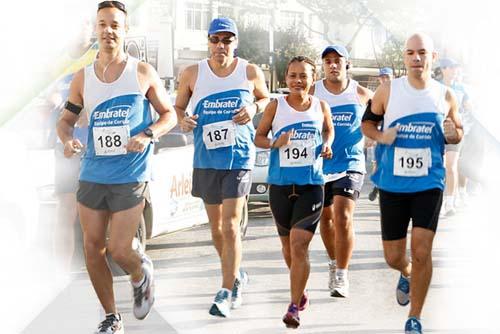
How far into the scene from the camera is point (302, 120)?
254 inches

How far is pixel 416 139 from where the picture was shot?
19.0 ft

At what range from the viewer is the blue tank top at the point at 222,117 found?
6.57m

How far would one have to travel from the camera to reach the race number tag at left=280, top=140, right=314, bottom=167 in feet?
20.8

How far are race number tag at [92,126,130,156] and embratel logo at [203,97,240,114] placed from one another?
1.04m

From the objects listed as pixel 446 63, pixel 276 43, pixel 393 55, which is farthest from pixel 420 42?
pixel 276 43

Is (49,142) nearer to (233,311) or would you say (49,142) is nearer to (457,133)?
(233,311)

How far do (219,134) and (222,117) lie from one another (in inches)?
4.3

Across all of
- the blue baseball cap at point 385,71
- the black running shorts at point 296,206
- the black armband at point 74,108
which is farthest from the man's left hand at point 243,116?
the blue baseball cap at point 385,71

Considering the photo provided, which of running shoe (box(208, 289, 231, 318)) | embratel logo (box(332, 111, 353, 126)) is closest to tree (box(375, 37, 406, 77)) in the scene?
embratel logo (box(332, 111, 353, 126))

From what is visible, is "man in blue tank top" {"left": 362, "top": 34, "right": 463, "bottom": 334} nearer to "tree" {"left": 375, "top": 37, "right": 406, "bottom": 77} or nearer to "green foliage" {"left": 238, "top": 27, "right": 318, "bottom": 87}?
"tree" {"left": 375, "top": 37, "right": 406, "bottom": 77}

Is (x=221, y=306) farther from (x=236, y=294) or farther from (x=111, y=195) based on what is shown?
(x=111, y=195)

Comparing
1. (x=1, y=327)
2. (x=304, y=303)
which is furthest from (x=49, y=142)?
(x=304, y=303)

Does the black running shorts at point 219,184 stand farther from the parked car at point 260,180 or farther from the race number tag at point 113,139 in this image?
the parked car at point 260,180

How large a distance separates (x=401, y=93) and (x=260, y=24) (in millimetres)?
3548
